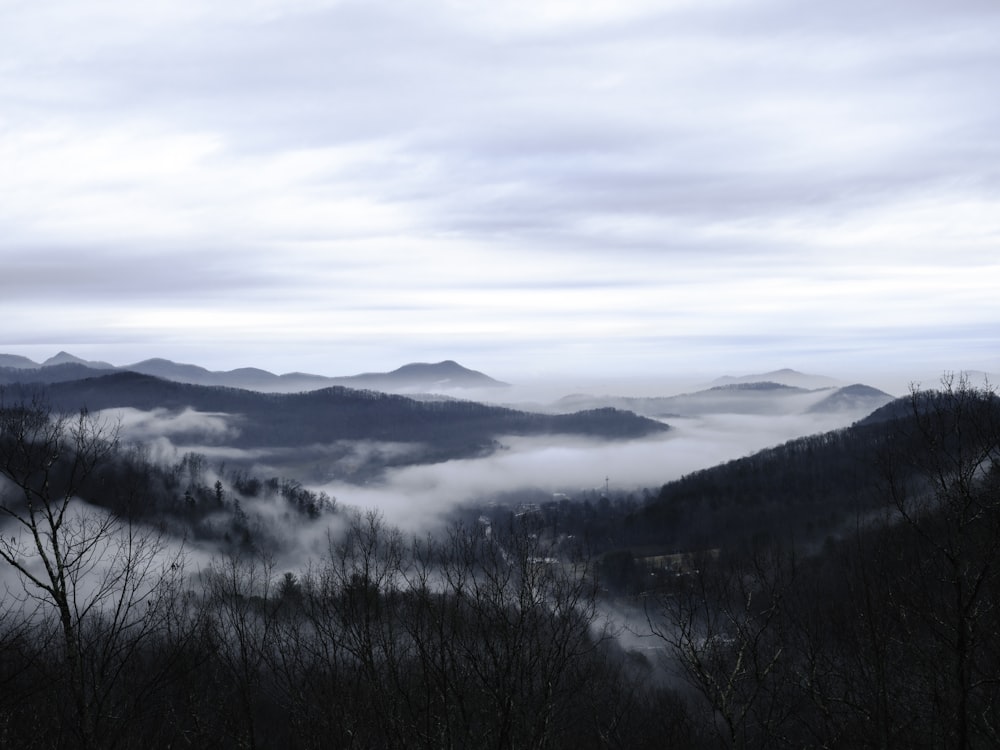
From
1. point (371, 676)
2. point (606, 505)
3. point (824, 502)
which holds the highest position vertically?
point (371, 676)

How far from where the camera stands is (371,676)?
37.6 feet

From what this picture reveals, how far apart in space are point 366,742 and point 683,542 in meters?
103

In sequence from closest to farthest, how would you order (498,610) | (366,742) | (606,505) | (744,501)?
(498,610) < (366,742) < (744,501) < (606,505)

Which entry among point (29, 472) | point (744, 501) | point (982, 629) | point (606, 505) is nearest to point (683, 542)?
point (744, 501)

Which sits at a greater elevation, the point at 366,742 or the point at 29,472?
the point at 29,472

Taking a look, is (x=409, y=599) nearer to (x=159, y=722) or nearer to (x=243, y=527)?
(x=159, y=722)

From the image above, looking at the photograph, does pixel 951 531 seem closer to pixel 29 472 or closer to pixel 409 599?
pixel 409 599

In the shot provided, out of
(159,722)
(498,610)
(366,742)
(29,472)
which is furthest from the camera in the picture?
(159,722)

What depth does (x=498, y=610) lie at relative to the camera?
11.4 meters

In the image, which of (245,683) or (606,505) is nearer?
(245,683)

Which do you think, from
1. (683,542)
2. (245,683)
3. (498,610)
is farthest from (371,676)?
(683,542)

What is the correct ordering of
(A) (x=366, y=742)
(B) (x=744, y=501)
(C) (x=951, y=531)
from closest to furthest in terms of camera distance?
(C) (x=951, y=531) → (A) (x=366, y=742) → (B) (x=744, y=501)

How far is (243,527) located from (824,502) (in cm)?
10019

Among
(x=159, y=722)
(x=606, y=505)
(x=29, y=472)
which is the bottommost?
(x=606, y=505)
